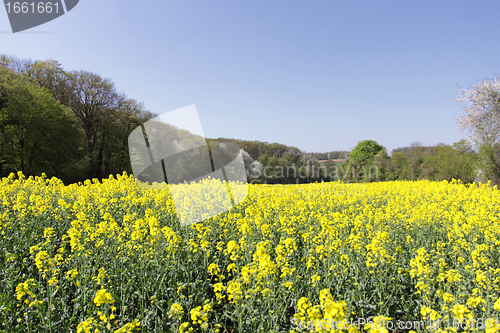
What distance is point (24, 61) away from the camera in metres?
27.2

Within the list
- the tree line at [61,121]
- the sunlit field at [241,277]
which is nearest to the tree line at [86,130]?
the tree line at [61,121]

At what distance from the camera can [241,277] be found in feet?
9.97

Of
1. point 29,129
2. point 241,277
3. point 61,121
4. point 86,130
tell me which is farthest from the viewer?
point 86,130

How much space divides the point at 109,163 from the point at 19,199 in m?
30.1

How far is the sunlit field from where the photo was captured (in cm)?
248

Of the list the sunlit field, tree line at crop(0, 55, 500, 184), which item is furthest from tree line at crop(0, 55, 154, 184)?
the sunlit field

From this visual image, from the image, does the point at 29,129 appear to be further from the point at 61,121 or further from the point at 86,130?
the point at 86,130

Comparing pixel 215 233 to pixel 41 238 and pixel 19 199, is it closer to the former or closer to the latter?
pixel 41 238

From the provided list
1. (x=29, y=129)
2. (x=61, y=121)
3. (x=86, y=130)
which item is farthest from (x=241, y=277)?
(x=86, y=130)

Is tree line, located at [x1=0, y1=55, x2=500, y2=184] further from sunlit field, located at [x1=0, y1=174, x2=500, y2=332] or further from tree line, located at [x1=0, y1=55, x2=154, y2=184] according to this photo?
sunlit field, located at [x1=0, y1=174, x2=500, y2=332]

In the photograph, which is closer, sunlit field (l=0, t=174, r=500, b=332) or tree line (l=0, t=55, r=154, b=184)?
sunlit field (l=0, t=174, r=500, b=332)

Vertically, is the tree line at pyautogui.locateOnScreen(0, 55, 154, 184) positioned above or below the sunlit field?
above

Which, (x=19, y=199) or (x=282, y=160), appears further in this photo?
(x=282, y=160)

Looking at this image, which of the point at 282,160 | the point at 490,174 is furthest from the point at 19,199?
the point at 282,160
